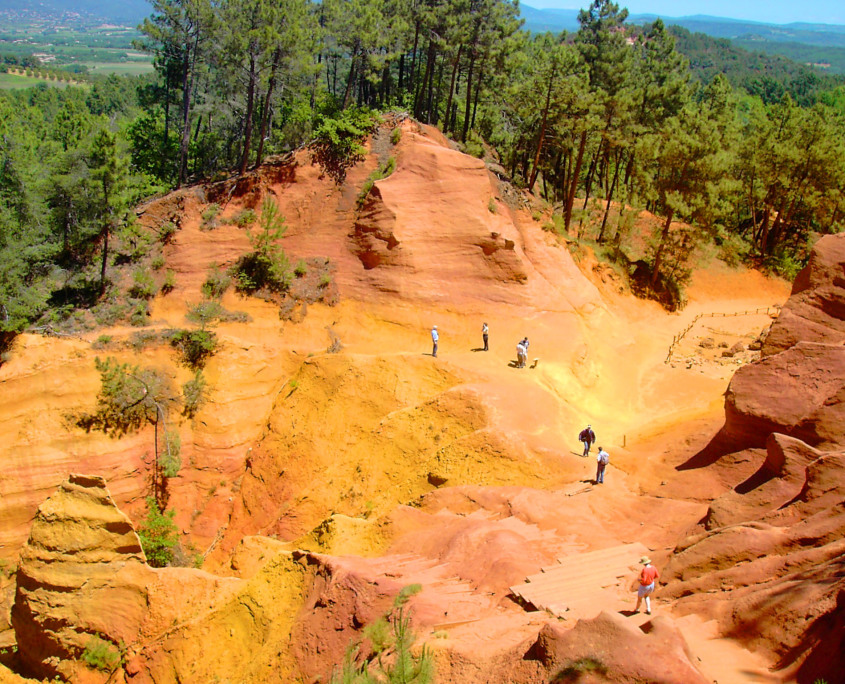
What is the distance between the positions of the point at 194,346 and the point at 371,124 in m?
13.6

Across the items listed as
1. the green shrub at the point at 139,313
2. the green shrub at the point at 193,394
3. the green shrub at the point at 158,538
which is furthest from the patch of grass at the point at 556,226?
the green shrub at the point at 158,538

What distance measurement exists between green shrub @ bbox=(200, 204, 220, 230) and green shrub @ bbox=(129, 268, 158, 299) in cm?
340

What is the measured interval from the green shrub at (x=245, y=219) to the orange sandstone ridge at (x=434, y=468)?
69cm

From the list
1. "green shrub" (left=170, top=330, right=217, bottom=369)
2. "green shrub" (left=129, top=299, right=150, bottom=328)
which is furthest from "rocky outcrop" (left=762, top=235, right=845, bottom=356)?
"green shrub" (left=129, top=299, right=150, bottom=328)

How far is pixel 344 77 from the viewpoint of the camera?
54781mm

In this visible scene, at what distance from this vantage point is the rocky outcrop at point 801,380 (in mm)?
14031

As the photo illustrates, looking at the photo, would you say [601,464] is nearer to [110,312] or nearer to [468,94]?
[110,312]

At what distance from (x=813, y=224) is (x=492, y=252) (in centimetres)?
3284

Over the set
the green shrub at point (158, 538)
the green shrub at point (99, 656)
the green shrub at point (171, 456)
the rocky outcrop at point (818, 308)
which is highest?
the rocky outcrop at point (818, 308)

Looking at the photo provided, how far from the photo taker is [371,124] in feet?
95.7

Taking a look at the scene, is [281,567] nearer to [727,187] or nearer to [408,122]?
[408,122]

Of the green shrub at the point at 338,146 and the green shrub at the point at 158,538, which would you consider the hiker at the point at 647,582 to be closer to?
the green shrub at the point at 158,538

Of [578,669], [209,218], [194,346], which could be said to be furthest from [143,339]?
[578,669]

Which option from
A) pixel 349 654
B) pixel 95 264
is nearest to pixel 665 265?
pixel 95 264
